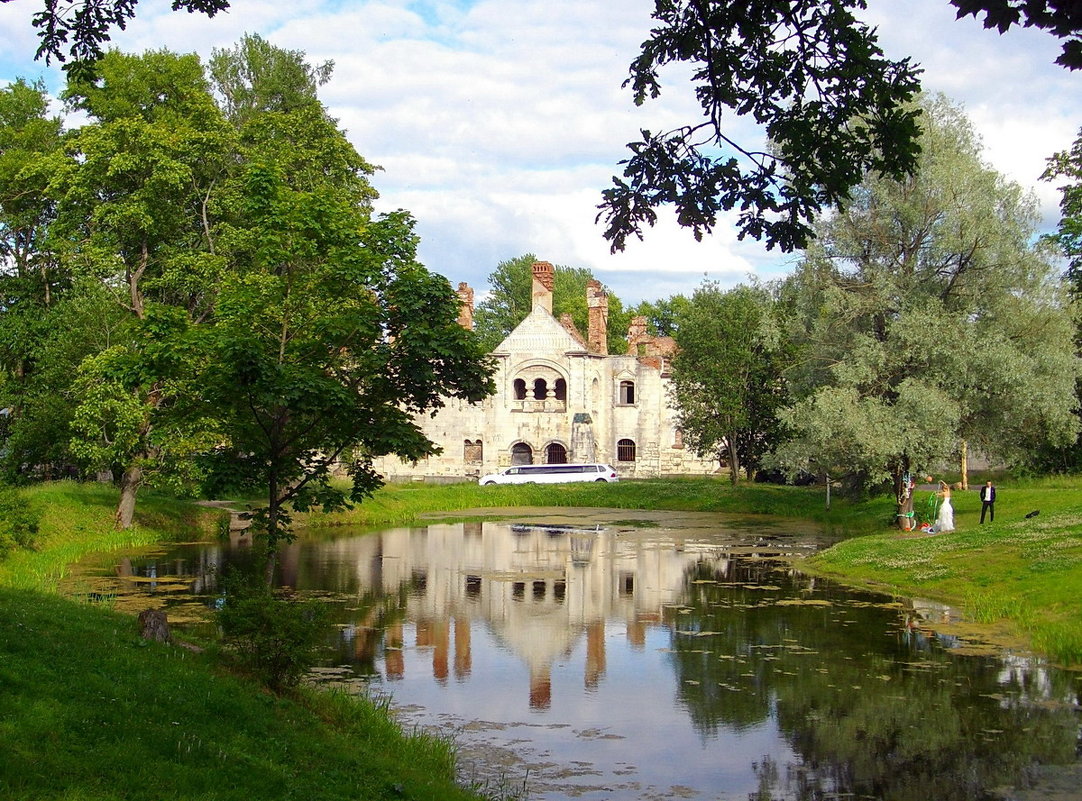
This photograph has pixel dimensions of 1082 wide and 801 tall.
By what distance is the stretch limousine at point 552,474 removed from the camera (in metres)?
59.3

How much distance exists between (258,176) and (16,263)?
28725 millimetres

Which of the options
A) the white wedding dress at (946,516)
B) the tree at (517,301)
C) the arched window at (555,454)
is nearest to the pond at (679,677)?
the white wedding dress at (946,516)

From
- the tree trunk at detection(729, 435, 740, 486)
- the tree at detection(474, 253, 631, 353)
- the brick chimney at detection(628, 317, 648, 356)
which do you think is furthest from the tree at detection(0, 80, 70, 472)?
the tree at detection(474, 253, 631, 353)

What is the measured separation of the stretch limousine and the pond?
2846 cm

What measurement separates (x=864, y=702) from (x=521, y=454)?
2032 inches

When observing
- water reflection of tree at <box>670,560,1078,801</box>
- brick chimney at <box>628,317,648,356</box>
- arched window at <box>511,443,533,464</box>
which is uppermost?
brick chimney at <box>628,317,648,356</box>

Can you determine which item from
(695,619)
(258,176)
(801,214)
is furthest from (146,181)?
(801,214)

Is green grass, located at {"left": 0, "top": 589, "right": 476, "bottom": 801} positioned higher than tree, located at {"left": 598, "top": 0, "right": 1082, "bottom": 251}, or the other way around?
tree, located at {"left": 598, "top": 0, "right": 1082, "bottom": 251}

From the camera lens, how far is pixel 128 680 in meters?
10.6

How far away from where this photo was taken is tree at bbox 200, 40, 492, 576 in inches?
634

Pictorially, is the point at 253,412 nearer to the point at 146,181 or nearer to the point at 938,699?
the point at 938,699

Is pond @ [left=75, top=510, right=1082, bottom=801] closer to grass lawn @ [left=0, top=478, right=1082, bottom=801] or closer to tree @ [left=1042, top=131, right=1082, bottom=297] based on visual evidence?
grass lawn @ [left=0, top=478, right=1082, bottom=801]

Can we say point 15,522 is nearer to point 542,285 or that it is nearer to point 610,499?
point 610,499

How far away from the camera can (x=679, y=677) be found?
1683 cm
